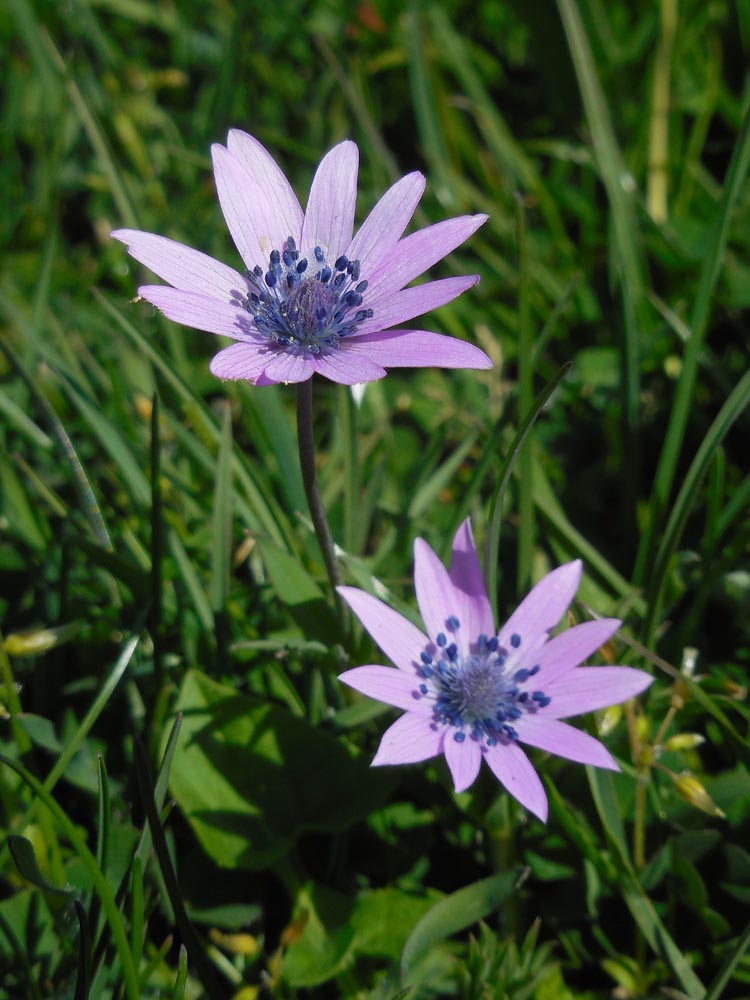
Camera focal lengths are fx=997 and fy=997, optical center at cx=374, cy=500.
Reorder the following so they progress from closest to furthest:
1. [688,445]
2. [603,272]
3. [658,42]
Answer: [688,445] → [603,272] → [658,42]

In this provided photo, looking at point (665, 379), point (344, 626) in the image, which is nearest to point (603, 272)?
point (665, 379)

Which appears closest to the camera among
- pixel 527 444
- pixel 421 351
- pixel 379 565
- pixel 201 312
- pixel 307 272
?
pixel 421 351

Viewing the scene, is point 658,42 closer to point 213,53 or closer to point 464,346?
point 213,53

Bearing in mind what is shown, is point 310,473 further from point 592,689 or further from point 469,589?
point 592,689

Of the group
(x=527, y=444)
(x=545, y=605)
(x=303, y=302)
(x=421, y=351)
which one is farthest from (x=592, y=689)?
(x=303, y=302)

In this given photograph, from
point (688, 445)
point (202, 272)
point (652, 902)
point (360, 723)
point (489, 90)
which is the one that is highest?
point (489, 90)

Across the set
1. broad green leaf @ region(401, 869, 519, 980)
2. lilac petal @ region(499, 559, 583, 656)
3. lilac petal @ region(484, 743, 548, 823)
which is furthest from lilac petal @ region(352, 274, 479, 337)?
broad green leaf @ region(401, 869, 519, 980)

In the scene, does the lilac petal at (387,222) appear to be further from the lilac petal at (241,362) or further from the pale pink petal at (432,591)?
the pale pink petal at (432,591)
